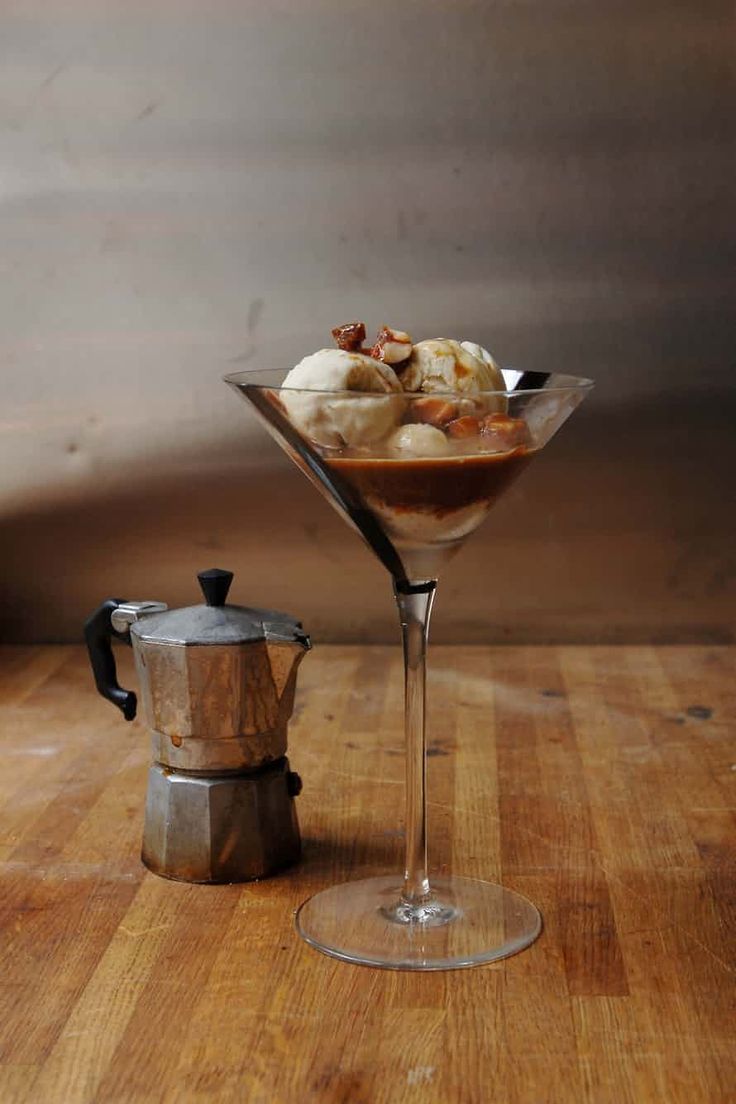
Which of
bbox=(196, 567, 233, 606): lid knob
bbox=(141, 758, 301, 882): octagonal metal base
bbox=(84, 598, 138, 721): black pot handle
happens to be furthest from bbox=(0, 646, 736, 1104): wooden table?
bbox=(196, 567, 233, 606): lid knob

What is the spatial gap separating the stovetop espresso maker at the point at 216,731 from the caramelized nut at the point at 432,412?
0.28 meters

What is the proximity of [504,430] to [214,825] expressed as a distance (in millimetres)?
419

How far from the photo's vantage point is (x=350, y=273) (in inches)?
76.5

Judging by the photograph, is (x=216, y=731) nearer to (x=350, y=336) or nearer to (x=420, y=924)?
(x=420, y=924)

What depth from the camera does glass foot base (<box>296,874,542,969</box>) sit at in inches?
39.4

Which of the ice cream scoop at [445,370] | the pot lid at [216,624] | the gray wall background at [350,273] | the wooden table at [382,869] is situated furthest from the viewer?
the gray wall background at [350,273]

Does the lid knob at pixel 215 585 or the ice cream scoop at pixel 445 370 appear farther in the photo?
the lid knob at pixel 215 585

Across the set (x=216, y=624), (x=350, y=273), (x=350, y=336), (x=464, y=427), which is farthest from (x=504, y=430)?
(x=350, y=273)

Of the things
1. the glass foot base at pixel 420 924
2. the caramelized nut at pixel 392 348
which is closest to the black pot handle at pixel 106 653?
the glass foot base at pixel 420 924

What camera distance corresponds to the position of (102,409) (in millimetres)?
2012

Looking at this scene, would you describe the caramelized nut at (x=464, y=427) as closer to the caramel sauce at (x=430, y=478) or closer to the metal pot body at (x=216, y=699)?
the caramel sauce at (x=430, y=478)

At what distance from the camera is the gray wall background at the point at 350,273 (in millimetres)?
1895

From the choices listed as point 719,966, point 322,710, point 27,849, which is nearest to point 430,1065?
point 719,966

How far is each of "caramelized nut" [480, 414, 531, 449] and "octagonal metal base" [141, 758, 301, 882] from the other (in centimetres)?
37
